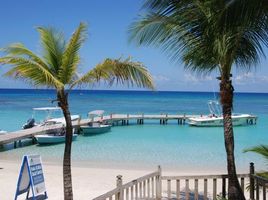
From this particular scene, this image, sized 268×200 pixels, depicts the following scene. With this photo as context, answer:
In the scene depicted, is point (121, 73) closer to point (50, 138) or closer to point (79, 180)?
point (79, 180)

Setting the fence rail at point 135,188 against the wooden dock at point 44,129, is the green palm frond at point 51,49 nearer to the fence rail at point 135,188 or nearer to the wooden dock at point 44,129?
the fence rail at point 135,188

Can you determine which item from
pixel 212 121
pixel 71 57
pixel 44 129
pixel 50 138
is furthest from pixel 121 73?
pixel 212 121

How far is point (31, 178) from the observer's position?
8.83 m

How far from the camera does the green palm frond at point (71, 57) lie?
27.7ft

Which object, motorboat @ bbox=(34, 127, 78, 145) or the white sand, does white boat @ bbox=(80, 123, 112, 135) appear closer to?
motorboat @ bbox=(34, 127, 78, 145)

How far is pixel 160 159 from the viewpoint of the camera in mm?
23984

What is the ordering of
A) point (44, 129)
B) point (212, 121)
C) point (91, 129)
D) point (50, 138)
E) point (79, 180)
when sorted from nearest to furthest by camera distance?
point (79, 180)
point (50, 138)
point (44, 129)
point (91, 129)
point (212, 121)

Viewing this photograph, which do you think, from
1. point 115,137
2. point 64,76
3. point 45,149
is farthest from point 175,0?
point 115,137

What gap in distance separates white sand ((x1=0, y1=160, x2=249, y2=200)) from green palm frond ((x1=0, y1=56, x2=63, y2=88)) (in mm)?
5541

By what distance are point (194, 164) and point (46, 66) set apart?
1531 centimetres

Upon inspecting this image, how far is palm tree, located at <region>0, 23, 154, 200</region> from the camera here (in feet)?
26.1

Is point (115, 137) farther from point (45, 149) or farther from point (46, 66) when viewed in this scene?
point (46, 66)

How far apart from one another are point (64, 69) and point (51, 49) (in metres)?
0.54

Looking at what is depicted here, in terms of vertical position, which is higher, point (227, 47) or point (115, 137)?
point (227, 47)
